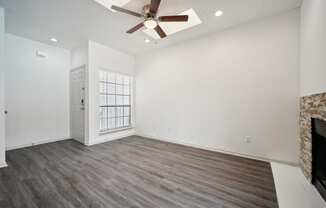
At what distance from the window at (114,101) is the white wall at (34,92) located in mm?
1228

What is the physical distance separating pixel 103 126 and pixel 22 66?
8.78ft

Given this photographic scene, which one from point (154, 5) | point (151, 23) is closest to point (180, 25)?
point (151, 23)

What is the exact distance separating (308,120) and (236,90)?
1343 millimetres

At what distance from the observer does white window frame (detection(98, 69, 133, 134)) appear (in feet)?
14.6

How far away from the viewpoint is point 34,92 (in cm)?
394

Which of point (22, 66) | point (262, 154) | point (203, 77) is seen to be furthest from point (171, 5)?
point (22, 66)

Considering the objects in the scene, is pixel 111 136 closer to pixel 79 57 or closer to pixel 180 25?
pixel 79 57

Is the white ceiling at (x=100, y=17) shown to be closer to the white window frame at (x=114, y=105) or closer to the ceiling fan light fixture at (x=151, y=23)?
the ceiling fan light fixture at (x=151, y=23)

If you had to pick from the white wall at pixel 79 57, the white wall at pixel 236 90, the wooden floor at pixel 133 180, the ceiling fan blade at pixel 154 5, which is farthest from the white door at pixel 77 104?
the ceiling fan blade at pixel 154 5

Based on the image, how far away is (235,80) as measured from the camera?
3.20 metres

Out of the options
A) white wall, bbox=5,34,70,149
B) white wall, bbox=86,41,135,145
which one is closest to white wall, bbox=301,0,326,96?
white wall, bbox=86,41,135,145

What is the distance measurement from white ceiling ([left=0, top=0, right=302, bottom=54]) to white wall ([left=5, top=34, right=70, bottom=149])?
1.46 ft

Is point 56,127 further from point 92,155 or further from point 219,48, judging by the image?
point 219,48

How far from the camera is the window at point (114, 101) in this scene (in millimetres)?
4543
